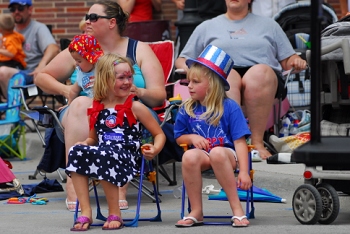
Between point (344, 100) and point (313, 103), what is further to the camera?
point (344, 100)

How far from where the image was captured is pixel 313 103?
5055mm

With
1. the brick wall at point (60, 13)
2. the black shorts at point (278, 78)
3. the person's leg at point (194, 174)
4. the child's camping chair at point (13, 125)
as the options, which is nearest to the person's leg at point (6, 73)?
the child's camping chair at point (13, 125)

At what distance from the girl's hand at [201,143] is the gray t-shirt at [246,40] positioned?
237cm

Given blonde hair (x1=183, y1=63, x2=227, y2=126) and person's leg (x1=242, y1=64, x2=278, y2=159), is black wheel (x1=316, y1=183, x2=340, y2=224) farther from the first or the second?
person's leg (x1=242, y1=64, x2=278, y2=159)

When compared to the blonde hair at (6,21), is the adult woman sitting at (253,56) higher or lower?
lower

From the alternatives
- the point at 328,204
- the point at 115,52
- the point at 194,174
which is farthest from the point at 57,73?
the point at 328,204

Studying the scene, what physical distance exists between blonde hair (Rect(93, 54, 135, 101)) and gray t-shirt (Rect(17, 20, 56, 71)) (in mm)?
5472

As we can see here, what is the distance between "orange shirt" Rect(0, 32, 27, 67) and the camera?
1104cm

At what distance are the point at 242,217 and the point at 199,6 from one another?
487 cm

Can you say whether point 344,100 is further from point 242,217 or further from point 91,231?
point 91,231

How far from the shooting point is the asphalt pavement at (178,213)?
18.1ft

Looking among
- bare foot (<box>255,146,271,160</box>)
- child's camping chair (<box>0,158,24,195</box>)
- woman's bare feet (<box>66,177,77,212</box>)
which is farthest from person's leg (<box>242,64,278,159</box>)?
child's camping chair (<box>0,158,24,195</box>)

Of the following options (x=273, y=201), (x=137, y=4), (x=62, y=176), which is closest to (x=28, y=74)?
(x=137, y=4)

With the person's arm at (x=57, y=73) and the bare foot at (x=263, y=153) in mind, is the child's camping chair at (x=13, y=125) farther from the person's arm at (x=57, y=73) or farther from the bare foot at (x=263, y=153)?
the bare foot at (x=263, y=153)
